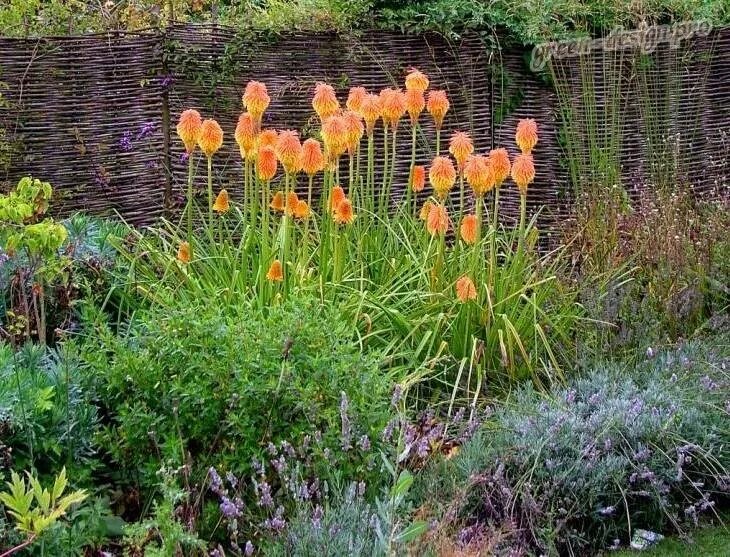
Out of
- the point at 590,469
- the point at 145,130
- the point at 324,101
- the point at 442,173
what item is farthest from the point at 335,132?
the point at 145,130

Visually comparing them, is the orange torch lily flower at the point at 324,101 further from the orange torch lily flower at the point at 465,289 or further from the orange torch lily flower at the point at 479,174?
the orange torch lily flower at the point at 465,289

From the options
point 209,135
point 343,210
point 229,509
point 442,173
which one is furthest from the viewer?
point 343,210

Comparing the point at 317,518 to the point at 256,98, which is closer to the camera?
the point at 317,518

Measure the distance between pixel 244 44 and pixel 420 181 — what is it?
1.95m

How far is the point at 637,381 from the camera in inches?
139

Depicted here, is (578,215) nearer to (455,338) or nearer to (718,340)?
(718,340)

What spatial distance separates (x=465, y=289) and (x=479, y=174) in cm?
47

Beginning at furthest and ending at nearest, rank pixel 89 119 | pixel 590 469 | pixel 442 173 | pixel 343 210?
pixel 89 119 < pixel 343 210 < pixel 442 173 < pixel 590 469

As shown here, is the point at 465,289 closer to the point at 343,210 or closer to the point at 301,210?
the point at 343,210

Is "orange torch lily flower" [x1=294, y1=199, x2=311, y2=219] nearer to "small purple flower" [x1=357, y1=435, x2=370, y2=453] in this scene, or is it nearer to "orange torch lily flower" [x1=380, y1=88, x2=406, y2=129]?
"orange torch lily flower" [x1=380, y1=88, x2=406, y2=129]

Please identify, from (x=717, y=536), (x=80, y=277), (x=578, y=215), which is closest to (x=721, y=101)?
(x=578, y=215)

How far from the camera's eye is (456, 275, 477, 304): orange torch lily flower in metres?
3.51

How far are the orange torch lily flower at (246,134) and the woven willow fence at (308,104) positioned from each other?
1833mm

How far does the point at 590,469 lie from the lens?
280 cm
